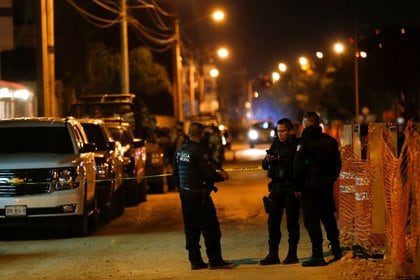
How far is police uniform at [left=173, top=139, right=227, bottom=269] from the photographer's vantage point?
9031 mm

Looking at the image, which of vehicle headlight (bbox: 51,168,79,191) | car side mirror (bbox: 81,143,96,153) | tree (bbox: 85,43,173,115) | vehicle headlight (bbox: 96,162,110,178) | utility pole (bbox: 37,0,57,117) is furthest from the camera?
tree (bbox: 85,43,173,115)

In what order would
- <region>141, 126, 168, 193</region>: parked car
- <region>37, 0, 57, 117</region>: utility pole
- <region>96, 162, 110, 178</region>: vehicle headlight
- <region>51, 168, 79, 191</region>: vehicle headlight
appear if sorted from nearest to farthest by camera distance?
<region>51, 168, 79, 191</region>: vehicle headlight → <region>96, 162, 110, 178</region>: vehicle headlight → <region>37, 0, 57, 117</region>: utility pole → <region>141, 126, 168, 193</region>: parked car

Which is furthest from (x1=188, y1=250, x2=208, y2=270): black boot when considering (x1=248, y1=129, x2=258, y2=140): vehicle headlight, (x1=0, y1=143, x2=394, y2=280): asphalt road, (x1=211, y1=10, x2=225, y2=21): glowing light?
(x1=248, y1=129, x2=258, y2=140): vehicle headlight

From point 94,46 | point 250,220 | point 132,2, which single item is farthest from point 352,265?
point 132,2

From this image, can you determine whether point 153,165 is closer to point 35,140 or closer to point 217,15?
point 35,140

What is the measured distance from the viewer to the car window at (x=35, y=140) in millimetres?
13094

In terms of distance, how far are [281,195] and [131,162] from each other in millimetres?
8224

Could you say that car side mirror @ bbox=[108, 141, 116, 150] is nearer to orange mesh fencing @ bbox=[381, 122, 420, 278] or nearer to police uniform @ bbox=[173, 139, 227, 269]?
police uniform @ bbox=[173, 139, 227, 269]

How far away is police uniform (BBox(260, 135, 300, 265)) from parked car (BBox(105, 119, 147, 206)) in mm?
7690

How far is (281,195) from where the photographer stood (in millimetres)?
9109

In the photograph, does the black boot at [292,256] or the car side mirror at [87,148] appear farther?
the car side mirror at [87,148]

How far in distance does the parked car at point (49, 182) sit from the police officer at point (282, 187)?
4275 mm

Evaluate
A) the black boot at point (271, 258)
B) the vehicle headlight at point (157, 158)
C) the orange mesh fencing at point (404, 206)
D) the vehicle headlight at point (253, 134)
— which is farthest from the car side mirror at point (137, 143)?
the vehicle headlight at point (253, 134)

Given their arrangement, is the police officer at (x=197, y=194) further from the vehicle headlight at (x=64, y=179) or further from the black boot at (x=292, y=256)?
the vehicle headlight at (x=64, y=179)
